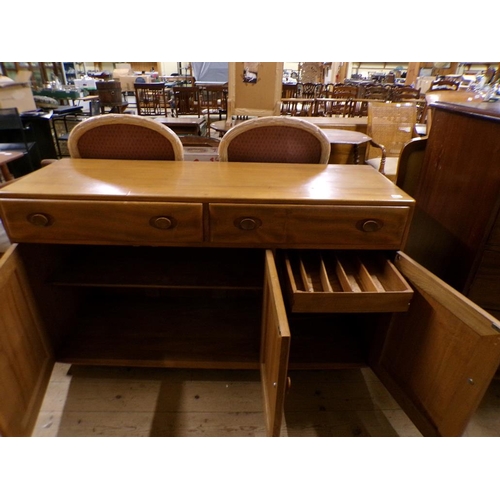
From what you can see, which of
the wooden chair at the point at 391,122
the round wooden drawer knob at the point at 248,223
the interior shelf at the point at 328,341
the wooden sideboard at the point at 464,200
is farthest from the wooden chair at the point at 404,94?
the round wooden drawer knob at the point at 248,223

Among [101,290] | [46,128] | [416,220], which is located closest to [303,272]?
[416,220]

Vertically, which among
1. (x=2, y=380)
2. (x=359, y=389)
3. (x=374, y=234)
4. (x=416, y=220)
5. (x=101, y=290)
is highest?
(x=374, y=234)

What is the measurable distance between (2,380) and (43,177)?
0.55m

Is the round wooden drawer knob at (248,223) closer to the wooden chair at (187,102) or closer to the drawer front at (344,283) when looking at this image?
the drawer front at (344,283)

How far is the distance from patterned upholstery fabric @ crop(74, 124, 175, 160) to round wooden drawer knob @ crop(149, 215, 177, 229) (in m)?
0.39

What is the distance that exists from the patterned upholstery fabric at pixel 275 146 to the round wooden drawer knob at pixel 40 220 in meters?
0.61

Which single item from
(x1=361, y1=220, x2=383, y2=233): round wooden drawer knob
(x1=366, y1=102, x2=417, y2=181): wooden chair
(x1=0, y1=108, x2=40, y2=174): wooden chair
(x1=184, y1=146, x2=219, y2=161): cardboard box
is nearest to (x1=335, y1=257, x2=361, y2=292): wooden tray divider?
(x1=361, y1=220, x2=383, y2=233): round wooden drawer knob

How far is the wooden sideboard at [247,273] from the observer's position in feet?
2.67

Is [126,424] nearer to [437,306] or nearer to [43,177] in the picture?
[43,177]

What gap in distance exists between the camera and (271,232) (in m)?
0.93

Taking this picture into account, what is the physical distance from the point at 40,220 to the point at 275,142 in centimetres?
77

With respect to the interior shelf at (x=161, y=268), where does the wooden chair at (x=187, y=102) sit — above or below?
above

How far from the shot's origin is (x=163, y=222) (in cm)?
91

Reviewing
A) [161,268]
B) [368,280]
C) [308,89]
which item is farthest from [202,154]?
[308,89]
